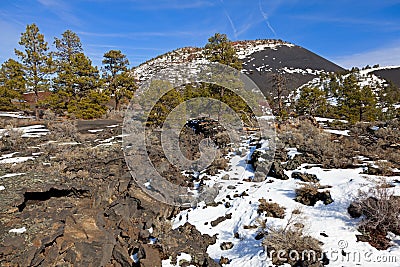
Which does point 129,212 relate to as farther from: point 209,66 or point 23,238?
point 209,66

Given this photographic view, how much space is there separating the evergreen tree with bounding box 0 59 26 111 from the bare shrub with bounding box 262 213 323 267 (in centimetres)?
2563

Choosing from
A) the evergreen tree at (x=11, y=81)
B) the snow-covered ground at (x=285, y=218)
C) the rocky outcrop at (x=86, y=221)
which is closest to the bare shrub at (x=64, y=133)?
the rocky outcrop at (x=86, y=221)

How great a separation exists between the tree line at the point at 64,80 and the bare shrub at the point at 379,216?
2489 cm

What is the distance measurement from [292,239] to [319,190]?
2.86m

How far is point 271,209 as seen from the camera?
7.72 m

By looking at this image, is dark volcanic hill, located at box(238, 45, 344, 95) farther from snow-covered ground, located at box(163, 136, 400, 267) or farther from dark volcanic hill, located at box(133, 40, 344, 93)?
snow-covered ground, located at box(163, 136, 400, 267)

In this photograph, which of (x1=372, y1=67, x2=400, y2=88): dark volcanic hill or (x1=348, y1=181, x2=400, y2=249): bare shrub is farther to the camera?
(x1=372, y1=67, x2=400, y2=88): dark volcanic hill

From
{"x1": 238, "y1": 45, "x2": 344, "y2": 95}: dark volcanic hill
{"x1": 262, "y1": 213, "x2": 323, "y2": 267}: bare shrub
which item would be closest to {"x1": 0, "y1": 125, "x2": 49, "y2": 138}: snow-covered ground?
{"x1": 262, "y1": 213, "x2": 323, "y2": 267}: bare shrub

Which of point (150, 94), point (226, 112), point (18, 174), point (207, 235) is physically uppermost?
point (150, 94)

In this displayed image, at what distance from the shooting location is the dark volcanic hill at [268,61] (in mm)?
62963

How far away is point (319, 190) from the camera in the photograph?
825cm

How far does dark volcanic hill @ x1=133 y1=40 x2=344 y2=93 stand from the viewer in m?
63.0

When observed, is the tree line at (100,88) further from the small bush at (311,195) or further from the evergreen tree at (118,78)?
the small bush at (311,195)

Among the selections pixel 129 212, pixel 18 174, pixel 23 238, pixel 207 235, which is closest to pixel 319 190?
pixel 207 235
